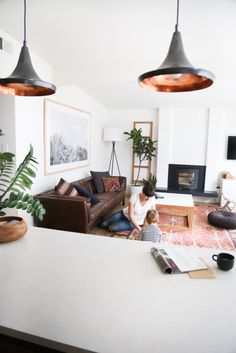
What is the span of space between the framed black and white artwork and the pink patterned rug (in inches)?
83.0

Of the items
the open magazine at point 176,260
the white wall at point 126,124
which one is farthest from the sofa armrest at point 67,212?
the white wall at point 126,124

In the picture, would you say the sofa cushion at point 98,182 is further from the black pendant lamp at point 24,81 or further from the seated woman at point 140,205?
the black pendant lamp at point 24,81

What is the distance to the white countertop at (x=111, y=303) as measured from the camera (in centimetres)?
82

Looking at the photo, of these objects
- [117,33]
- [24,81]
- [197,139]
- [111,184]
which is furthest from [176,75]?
[197,139]

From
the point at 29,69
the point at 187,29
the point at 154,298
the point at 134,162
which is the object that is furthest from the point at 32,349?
the point at 134,162

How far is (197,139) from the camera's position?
6488 millimetres

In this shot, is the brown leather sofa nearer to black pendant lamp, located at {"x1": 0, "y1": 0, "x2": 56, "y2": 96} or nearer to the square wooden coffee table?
the square wooden coffee table

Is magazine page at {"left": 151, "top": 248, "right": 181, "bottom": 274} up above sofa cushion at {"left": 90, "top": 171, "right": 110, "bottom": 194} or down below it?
above

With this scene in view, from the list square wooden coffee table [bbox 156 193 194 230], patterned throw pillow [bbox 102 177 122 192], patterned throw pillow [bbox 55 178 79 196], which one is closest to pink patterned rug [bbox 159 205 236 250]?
square wooden coffee table [bbox 156 193 194 230]

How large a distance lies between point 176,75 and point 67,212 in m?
2.65

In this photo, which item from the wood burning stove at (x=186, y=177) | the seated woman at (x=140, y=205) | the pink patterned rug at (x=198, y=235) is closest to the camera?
the seated woman at (x=140, y=205)

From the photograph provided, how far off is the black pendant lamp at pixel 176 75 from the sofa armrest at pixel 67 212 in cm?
236

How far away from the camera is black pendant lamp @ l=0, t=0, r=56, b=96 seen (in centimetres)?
128

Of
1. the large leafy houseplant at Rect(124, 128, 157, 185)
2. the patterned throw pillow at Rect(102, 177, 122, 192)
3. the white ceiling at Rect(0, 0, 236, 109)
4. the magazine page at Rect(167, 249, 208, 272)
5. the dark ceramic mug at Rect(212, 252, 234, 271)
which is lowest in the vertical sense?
the patterned throw pillow at Rect(102, 177, 122, 192)
